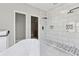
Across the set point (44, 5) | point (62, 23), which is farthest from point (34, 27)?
point (62, 23)

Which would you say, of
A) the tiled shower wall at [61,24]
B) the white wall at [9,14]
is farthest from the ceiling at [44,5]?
the white wall at [9,14]

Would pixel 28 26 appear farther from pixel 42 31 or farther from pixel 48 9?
pixel 48 9

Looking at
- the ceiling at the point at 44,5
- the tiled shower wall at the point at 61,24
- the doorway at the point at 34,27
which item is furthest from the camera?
the doorway at the point at 34,27

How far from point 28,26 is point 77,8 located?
4.73 ft

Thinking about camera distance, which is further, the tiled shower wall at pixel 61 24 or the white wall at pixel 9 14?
the tiled shower wall at pixel 61 24

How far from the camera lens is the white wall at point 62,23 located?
1.67 meters

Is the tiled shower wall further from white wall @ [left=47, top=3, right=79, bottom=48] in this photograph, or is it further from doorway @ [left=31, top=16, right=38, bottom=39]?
doorway @ [left=31, top=16, right=38, bottom=39]

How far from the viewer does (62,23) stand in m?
1.94

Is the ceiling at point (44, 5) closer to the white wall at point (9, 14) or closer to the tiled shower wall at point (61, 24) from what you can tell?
the tiled shower wall at point (61, 24)

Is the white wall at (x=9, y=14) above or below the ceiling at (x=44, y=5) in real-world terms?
below

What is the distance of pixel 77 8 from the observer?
1.60 metres

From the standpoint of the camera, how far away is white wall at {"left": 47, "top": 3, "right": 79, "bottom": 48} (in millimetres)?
1665

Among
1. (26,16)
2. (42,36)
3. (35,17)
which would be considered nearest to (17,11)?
(26,16)

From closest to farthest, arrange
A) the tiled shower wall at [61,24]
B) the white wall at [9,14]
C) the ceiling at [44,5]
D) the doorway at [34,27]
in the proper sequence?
the white wall at [9,14], the ceiling at [44,5], the tiled shower wall at [61,24], the doorway at [34,27]
